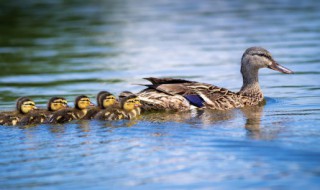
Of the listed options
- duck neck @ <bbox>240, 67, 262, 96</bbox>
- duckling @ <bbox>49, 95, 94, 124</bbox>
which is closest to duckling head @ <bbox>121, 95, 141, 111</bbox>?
duckling @ <bbox>49, 95, 94, 124</bbox>

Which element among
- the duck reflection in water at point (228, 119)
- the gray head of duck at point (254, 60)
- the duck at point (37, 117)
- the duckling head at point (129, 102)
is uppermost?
the gray head of duck at point (254, 60)

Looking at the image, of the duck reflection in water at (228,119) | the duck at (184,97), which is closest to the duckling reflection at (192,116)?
the duck reflection in water at (228,119)

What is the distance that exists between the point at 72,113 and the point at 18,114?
63cm

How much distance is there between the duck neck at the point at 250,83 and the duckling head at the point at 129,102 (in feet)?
6.46

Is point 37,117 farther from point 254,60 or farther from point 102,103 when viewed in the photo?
point 254,60

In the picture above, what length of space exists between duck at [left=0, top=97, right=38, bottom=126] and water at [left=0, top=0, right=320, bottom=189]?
0.19 metres

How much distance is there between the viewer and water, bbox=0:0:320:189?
790 cm

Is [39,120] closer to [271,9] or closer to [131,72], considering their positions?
[131,72]

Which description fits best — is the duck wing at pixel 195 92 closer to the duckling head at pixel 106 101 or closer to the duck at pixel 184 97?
the duck at pixel 184 97

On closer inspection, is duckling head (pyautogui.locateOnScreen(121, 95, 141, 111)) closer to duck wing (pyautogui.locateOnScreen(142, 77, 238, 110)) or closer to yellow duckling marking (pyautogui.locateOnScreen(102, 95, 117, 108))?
yellow duckling marking (pyautogui.locateOnScreen(102, 95, 117, 108))

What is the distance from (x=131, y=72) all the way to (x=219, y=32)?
5.44 meters

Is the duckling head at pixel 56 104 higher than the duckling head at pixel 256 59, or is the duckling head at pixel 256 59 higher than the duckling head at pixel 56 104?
the duckling head at pixel 256 59

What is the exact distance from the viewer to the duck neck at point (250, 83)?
39.2ft

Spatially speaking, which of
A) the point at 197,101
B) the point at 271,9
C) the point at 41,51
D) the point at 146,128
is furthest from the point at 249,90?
the point at 271,9
